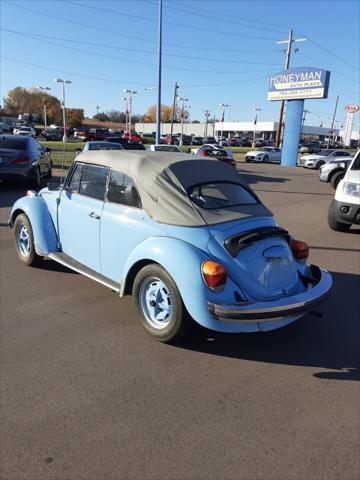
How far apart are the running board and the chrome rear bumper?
124cm

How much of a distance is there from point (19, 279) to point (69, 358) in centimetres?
211

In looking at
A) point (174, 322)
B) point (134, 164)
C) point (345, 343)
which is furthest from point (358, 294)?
point (134, 164)

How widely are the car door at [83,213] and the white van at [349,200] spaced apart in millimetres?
5757

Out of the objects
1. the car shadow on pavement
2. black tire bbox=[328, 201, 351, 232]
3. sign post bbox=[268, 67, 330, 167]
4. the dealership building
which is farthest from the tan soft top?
the dealership building

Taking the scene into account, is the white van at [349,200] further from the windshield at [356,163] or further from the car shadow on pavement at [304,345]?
the car shadow on pavement at [304,345]

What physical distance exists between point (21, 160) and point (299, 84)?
1125 inches

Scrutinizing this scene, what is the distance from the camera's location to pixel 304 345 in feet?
13.1

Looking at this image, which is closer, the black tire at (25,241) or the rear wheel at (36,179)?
the black tire at (25,241)

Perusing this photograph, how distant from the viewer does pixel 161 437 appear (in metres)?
2.70

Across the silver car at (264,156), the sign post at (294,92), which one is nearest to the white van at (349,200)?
the sign post at (294,92)

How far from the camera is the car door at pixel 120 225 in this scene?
403 centimetres

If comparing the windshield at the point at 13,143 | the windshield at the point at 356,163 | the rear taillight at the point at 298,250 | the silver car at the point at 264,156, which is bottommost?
the silver car at the point at 264,156

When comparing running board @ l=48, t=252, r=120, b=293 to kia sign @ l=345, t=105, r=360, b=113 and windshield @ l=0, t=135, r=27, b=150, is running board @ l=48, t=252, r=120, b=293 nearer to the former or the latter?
windshield @ l=0, t=135, r=27, b=150

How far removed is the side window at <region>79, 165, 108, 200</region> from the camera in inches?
180
